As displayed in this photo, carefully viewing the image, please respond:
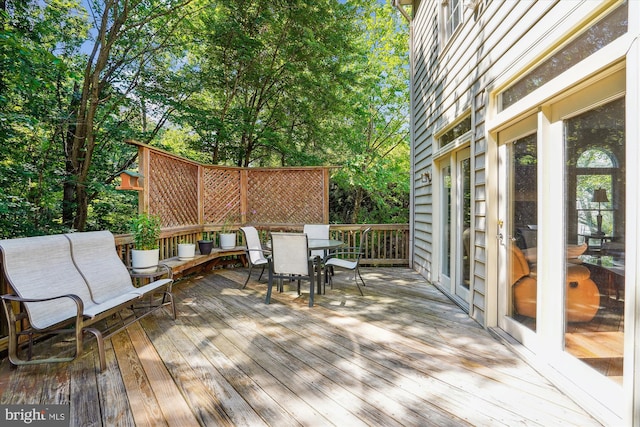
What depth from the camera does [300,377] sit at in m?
2.15

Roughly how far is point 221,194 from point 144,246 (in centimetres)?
261

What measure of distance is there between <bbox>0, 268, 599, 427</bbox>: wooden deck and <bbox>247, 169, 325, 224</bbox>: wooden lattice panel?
3.10 meters

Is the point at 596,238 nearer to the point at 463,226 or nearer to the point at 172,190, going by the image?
the point at 463,226

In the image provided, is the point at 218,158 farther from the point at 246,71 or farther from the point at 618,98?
the point at 618,98

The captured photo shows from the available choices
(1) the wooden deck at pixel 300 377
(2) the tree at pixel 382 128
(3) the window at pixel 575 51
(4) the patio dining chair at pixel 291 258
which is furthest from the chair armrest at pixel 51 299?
(2) the tree at pixel 382 128

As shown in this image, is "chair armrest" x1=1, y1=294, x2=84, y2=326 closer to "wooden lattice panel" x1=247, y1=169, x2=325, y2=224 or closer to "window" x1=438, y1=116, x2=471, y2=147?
"window" x1=438, y1=116, x2=471, y2=147

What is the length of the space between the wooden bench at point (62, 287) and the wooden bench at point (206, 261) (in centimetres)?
83

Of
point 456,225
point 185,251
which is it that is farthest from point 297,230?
point 456,225

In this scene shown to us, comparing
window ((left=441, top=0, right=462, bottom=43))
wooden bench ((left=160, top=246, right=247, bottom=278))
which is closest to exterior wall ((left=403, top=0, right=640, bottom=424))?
window ((left=441, top=0, right=462, bottom=43))

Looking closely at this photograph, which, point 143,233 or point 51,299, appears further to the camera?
point 143,233

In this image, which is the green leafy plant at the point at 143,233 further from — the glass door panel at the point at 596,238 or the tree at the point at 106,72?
the glass door panel at the point at 596,238

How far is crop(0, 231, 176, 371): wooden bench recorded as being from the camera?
2.25 m

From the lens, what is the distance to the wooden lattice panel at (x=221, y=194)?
6.02 meters

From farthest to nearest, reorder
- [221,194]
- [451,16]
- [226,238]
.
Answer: [221,194] < [226,238] < [451,16]
